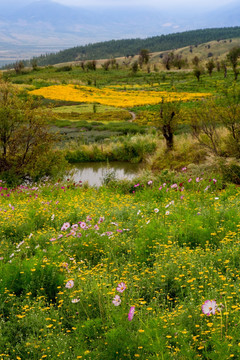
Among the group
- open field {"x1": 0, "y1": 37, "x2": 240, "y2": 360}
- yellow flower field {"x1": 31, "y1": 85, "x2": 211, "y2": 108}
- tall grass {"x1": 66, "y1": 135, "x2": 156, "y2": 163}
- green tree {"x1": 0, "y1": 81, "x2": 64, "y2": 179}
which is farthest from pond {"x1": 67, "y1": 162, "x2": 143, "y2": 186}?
yellow flower field {"x1": 31, "y1": 85, "x2": 211, "y2": 108}

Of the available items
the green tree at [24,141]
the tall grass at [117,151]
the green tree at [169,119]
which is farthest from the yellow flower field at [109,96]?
the green tree at [24,141]

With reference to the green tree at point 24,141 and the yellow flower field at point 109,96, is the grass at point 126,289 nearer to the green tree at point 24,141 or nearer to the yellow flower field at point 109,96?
the green tree at point 24,141

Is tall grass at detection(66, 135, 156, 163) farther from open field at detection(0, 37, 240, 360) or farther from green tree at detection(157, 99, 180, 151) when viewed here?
open field at detection(0, 37, 240, 360)

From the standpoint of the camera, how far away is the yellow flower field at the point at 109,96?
152 ft

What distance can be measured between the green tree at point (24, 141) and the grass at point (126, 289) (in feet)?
25.0

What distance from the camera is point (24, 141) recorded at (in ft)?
49.4

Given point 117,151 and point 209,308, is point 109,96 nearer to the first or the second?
point 117,151

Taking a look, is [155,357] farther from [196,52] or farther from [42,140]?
[196,52]

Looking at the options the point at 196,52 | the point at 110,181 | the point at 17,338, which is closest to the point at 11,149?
the point at 110,181

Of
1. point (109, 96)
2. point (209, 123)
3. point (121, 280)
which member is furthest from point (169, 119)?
point (109, 96)

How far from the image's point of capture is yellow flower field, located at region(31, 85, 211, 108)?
46.4 metres

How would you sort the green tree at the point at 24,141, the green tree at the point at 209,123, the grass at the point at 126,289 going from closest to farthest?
the grass at the point at 126,289, the green tree at the point at 24,141, the green tree at the point at 209,123

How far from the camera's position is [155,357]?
9.24ft

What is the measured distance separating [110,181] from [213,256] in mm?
10146
